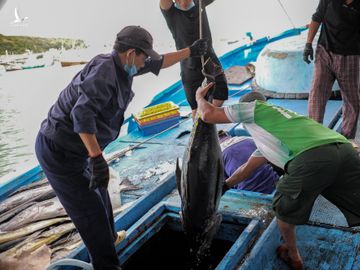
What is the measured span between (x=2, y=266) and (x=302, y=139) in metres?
2.78

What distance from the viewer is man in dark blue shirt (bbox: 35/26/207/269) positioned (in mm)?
2119

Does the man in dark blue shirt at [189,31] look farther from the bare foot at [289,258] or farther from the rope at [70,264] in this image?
the rope at [70,264]

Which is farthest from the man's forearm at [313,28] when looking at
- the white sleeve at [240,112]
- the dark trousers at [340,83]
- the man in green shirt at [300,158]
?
the white sleeve at [240,112]

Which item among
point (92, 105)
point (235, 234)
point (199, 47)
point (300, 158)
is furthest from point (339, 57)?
point (92, 105)

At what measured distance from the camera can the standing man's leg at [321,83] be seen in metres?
4.02

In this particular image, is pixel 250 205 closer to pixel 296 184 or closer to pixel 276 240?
pixel 276 240

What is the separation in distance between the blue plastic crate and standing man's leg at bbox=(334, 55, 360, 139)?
291 centimetres

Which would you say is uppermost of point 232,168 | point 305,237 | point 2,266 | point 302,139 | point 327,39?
point 327,39

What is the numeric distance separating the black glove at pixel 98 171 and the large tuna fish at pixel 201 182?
1.62ft

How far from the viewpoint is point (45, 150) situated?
2328mm

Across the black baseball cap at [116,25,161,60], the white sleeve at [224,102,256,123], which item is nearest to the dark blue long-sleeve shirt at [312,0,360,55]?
the white sleeve at [224,102,256,123]

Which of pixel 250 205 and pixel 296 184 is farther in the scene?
pixel 250 205

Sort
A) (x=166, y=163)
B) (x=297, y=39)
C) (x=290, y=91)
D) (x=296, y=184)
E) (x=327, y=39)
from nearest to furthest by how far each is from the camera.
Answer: (x=296, y=184) → (x=327, y=39) → (x=166, y=163) → (x=290, y=91) → (x=297, y=39)

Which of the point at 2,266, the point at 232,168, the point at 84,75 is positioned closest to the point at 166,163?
the point at 232,168
